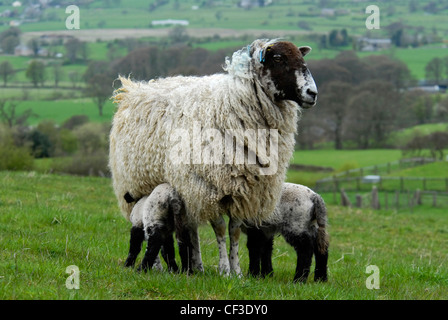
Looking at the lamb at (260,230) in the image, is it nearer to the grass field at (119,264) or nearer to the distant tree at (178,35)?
the grass field at (119,264)

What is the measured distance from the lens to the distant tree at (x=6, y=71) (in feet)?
213

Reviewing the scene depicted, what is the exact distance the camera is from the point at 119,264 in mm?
7730

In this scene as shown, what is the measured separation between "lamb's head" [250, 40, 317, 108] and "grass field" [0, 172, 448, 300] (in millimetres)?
2039

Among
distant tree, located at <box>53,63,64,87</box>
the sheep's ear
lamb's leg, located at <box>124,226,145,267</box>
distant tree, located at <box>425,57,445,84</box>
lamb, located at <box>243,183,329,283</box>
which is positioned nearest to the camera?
lamb, located at <box>243,183,329,283</box>

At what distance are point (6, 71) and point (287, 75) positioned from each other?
64.3 metres

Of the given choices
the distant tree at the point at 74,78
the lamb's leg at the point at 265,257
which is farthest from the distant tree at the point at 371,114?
the lamb's leg at the point at 265,257

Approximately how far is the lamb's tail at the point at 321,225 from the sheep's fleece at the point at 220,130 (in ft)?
1.89

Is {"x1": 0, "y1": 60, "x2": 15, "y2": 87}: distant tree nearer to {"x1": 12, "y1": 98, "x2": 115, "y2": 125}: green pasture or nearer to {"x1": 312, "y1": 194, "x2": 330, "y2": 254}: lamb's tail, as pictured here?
{"x1": 12, "y1": 98, "x2": 115, "y2": 125}: green pasture

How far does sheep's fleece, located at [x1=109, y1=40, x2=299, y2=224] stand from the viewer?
6.92 meters

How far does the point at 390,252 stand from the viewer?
1264cm

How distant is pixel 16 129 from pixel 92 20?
76.1 m

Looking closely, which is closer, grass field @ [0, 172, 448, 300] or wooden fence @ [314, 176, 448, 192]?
grass field @ [0, 172, 448, 300]

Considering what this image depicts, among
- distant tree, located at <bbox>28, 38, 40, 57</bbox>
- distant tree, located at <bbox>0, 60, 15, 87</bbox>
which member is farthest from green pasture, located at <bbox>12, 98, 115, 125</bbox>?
distant tree, located at <bbox>28, 38, 40, 57</bbox>
